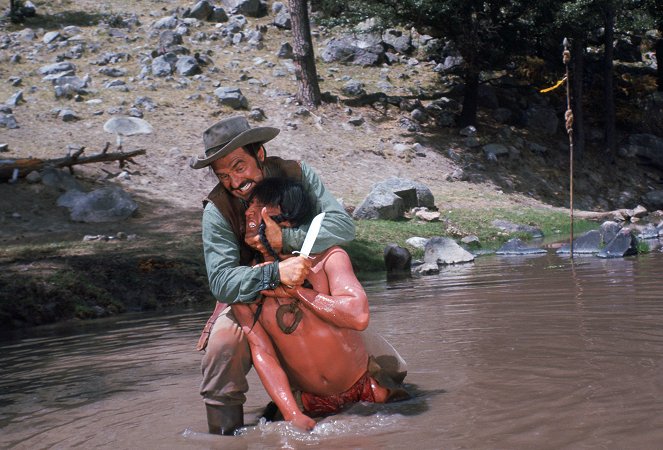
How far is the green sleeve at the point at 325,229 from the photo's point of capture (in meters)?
4.35

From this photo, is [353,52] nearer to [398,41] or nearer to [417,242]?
[398,41]

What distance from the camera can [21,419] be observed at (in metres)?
5.14

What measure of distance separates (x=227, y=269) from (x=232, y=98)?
731 inches

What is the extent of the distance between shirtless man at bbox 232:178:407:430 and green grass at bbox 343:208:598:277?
336 inches

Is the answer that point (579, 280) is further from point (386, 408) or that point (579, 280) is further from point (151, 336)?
point (386, 408)

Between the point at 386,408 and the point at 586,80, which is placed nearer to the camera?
the point at 386,408

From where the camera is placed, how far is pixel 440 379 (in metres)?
5.30

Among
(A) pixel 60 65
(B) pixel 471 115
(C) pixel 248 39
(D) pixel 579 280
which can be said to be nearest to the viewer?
(D) pixel 579 280

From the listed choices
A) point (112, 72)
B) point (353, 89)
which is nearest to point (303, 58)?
point (353, 89)

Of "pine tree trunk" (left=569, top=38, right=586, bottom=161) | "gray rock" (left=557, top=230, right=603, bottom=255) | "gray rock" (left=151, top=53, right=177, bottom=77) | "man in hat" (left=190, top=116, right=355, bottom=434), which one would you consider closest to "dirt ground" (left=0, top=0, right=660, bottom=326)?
"gray rock" (left=151, top=53, right=177, bottom=77)

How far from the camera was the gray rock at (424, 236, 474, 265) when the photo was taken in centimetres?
1379

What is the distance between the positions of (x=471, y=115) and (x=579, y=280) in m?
15.7

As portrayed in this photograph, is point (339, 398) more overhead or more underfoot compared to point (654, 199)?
more overhead

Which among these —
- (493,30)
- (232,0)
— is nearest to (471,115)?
(493,30)
